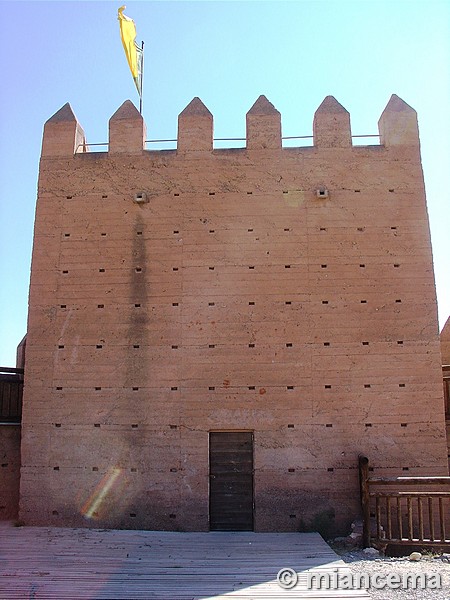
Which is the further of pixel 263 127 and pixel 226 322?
pixel 263 127

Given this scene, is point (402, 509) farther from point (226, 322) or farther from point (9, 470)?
point (9, 470)

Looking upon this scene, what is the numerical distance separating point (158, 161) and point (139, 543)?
7.97 m

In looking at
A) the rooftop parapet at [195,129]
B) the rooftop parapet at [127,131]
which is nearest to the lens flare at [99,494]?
the rooftop parapet at [127,131]

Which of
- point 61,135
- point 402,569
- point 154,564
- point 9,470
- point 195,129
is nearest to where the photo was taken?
point 402,569

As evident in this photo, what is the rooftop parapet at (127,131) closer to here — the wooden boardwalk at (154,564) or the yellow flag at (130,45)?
the yellow flag at (130,45)

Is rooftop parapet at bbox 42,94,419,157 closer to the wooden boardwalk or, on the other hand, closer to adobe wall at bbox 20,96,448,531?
adobe wall at bbox 20,96,448,531

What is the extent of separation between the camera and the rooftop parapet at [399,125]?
13227mm

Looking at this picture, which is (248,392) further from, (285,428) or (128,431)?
(128,431)

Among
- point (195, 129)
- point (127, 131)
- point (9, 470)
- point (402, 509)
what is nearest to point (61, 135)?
point (127, 131)

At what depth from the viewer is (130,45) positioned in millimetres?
14938

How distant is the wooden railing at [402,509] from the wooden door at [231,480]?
227 centimetres

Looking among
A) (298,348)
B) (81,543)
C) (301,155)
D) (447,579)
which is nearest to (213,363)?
(298,348)

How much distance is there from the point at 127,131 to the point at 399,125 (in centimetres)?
617

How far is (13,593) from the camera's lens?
24.6 ft
